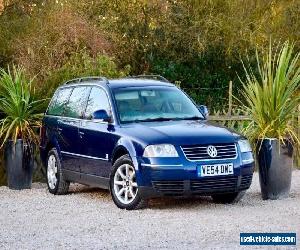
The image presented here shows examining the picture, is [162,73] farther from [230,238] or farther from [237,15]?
[230,238]

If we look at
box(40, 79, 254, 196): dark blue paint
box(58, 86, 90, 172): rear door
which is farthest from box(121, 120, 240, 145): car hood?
box(58, 86, 90, 172): rear door

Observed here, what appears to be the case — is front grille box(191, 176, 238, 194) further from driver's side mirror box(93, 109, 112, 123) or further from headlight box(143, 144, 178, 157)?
driver's side mirror box(93, 109, 112, 123)

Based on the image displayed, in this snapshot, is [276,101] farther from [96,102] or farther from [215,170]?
[96,102]

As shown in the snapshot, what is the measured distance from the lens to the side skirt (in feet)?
39.5

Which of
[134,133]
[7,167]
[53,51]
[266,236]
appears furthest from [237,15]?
Answer: [266,236]

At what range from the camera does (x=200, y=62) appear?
922 inches

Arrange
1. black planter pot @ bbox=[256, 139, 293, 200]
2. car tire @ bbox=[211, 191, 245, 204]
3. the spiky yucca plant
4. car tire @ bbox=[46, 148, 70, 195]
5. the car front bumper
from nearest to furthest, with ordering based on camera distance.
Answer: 1. the car front bumper
2. car tire @ bbox=[211, 191, 245, 204]
3. black planter pot @ bbox=[256, 139, 293, 200]
4. the spiky yucca plant
5. car tire @ bbox=[46, 148, 70, 195]

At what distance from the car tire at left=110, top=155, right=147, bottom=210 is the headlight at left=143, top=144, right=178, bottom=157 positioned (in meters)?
0.38

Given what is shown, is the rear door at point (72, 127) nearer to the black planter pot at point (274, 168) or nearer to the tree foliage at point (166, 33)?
the black planter pot at point (274, 168)

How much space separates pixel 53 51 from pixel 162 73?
335 cm

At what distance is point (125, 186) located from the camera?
11445mm

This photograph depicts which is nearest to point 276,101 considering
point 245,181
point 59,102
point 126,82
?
point 245,181

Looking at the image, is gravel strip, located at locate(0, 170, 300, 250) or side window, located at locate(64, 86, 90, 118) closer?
gravel strip, located at locate(0, 170, 300, 250)

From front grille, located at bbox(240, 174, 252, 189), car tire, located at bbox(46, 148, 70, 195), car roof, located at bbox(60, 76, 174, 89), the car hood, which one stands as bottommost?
car tire, located at bbox(46, 148, 70, 195)
